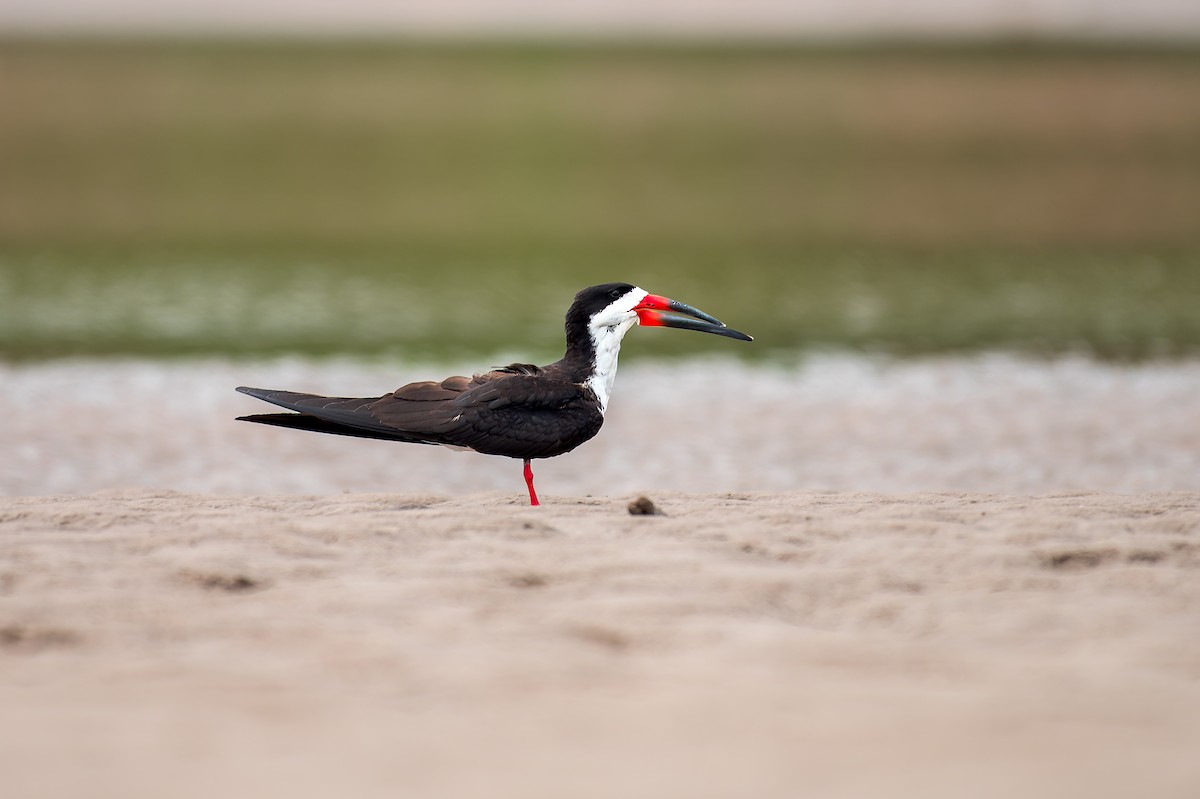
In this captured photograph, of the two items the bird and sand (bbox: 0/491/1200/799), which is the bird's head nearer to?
the bird

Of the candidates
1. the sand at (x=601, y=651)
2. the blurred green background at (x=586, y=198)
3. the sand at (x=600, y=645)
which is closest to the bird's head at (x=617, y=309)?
the sand at (x=600, y=645)

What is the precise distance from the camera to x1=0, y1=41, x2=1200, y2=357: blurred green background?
16.3 m

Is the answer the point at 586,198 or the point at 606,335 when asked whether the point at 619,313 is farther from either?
the point at 586,198

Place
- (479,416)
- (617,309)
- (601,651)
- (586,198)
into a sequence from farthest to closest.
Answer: (586,198), (617,309), (479,416), (601,651)

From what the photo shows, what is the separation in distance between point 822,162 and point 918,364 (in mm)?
26143

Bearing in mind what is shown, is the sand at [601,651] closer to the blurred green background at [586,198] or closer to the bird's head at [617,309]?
the bird's head at [617,309]

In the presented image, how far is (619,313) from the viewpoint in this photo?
668cm

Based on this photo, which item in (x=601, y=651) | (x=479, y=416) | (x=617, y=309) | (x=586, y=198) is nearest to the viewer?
(x=601, y=651)

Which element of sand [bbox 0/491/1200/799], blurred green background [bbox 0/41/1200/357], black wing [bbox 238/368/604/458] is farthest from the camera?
blurred green background [bbox 0/41/1200/357]

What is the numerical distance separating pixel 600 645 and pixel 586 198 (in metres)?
28.4

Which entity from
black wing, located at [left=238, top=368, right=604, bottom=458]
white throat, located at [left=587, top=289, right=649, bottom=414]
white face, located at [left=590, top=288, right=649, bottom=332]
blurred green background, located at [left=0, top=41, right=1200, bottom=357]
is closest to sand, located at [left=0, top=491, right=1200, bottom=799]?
black wing, located at [left=238, top=368, right=604, bottom=458]

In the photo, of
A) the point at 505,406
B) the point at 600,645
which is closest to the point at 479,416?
the point at 505,406

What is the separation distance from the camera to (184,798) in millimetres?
3271

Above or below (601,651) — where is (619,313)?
above
